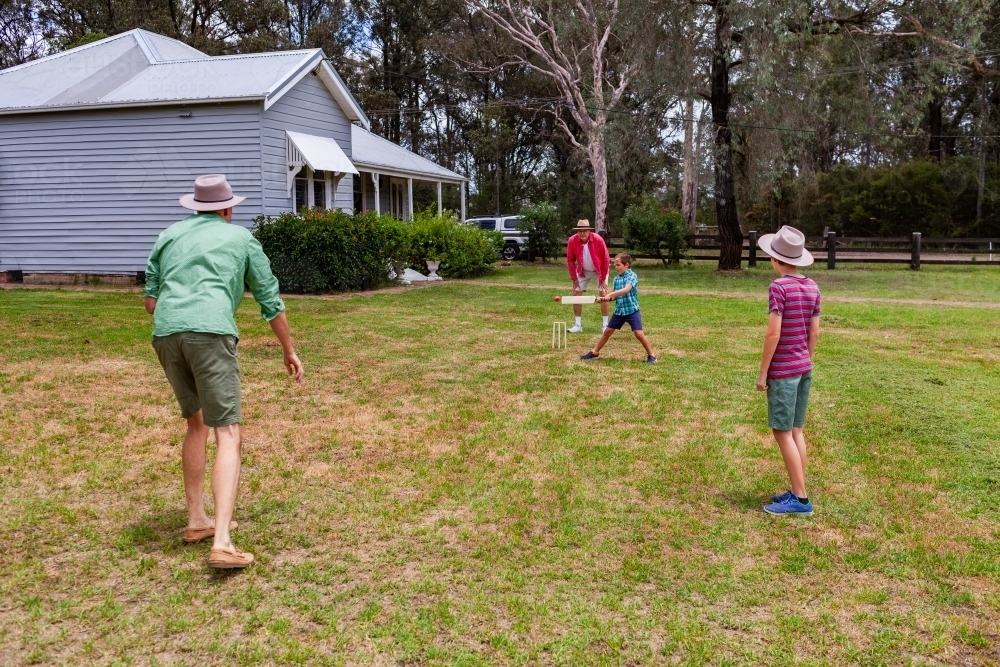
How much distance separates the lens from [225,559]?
158 inches

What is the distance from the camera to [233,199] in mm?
4457

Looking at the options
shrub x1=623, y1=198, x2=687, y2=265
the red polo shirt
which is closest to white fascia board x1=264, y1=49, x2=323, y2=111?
the red polo shirt

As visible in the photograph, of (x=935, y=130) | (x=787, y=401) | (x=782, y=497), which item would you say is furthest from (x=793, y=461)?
(x=935, y=130)

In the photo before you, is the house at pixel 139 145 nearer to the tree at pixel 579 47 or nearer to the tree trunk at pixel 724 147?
the tree trunk at pixel 724 147

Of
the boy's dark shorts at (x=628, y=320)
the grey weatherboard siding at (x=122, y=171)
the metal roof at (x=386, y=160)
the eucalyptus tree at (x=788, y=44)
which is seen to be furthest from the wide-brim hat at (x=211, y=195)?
the metal roof at (x=386, y=160)

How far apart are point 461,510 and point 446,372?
13.9ft

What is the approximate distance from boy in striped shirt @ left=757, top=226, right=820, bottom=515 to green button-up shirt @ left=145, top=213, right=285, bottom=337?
2695mm

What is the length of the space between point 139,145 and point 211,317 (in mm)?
16395

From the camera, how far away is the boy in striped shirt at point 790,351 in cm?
491

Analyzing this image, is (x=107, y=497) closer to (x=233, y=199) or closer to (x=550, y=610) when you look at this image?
(x=233, y=199)

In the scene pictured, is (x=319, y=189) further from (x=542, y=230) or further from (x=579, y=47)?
(x=579, y=47)

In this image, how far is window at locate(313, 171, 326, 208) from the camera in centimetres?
2058

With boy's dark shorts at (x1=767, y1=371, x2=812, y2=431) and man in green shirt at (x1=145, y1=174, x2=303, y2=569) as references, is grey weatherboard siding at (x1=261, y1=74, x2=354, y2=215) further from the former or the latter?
boy's dark shorts at (x1=767, y1=371, x2=812, y2=431)

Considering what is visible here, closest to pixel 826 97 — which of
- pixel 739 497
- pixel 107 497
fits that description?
pixel 739 497
